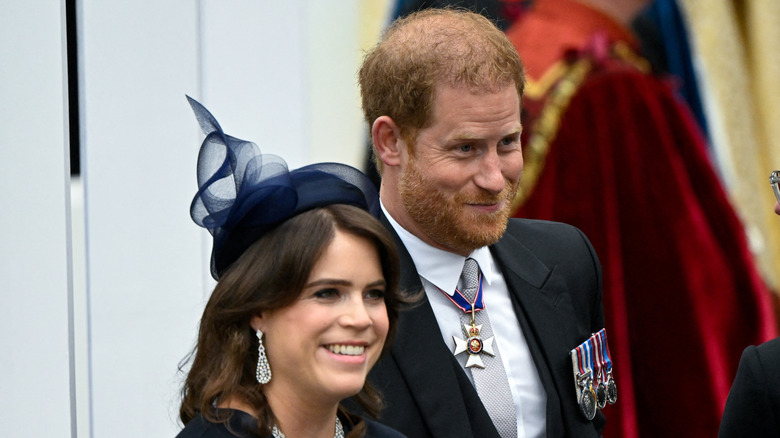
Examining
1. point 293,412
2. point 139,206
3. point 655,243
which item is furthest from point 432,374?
point 655,243

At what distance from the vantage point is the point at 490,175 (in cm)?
218

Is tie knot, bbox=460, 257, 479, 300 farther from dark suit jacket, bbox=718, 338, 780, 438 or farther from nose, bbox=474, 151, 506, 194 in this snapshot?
dark suit jacket, bbox=718, 338, 780, 438

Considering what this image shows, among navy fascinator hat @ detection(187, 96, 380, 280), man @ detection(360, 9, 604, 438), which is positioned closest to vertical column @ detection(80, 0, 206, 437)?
man @ detection(360, 9, 604, 438)

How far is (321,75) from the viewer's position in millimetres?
2893

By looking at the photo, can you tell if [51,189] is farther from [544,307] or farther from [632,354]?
[632,354]

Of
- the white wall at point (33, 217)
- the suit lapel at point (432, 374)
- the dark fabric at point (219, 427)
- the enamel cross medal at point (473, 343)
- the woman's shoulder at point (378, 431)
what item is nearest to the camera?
the dark fabric at point (219, 427)

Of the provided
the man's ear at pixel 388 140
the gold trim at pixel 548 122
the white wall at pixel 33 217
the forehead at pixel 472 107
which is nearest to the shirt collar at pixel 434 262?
the man's ear at pixel 388 140

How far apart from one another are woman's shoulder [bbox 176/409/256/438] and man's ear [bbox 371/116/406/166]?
0.80 m

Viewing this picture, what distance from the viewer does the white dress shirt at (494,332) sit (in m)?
2.24

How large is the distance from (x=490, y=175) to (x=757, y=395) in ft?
2.26

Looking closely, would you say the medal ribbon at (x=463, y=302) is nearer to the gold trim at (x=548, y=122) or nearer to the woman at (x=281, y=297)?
the woman at (x=281, y=297)

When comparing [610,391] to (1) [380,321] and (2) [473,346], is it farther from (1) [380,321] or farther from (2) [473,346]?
(1) [380,321]

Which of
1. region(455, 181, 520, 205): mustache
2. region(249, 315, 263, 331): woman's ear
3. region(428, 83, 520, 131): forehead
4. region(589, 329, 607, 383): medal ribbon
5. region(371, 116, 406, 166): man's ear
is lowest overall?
region(589, 329, 607, 383): medal ribbon

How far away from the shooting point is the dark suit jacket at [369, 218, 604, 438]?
212 centimetres
